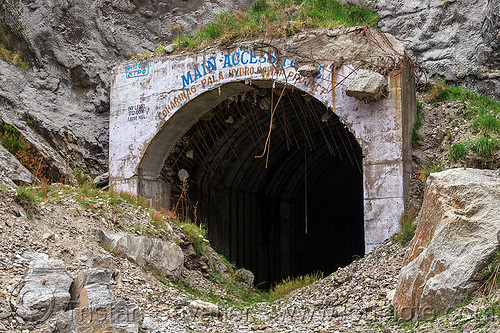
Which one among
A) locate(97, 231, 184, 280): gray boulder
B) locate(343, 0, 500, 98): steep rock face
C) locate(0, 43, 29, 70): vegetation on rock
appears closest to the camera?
locate(97, 231, 184, 280): gray boulder

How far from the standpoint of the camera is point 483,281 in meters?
6.92

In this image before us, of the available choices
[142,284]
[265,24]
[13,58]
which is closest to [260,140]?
[265,24]

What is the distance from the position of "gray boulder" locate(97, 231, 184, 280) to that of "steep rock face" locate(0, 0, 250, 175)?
15.5 ft

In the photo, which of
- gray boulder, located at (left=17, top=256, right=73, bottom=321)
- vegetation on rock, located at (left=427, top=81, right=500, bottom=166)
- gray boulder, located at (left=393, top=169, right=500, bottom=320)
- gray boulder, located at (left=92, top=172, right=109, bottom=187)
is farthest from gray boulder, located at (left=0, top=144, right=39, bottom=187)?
vegetation on rock, located at (left=427, top=81, right=500, bottom=166)

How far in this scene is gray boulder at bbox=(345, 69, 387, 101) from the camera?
37.6 ft

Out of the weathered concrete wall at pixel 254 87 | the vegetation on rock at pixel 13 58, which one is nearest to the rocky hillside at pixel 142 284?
the weathered concrete wall at pixel 254 87

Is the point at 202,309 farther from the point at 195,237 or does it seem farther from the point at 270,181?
the point at 270,181

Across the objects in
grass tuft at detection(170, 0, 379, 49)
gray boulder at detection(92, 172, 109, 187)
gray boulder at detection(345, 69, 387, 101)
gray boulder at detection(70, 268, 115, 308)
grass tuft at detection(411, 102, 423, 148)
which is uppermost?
grass tuft at detection(170, 0, 379, 49)

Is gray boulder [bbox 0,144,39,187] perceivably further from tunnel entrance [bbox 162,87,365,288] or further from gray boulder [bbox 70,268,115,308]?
gray boulder [bbox 70,268,115,308]

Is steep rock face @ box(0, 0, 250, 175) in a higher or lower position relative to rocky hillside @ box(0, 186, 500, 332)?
higher

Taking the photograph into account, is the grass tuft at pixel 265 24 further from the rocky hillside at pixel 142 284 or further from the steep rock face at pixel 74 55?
the rocky hillside at pixel 142 284

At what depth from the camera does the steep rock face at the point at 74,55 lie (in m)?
15.1

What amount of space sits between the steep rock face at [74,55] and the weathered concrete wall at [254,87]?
1678 mm

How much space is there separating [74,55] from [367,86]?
829 cm
